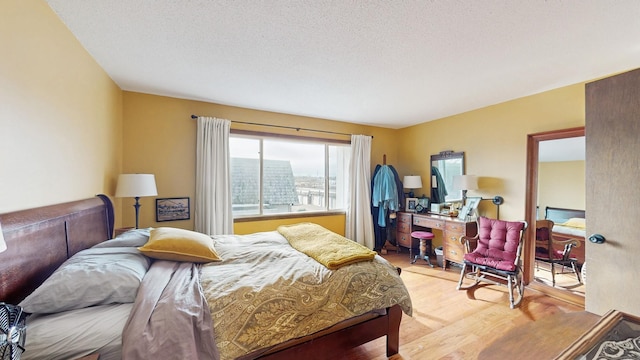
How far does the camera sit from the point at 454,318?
7.94ft

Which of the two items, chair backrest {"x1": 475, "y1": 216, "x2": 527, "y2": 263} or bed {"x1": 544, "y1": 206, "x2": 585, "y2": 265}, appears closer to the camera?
chair backrest {"x1": 475, "y1": 216, "x2": 527, "y2": 263}

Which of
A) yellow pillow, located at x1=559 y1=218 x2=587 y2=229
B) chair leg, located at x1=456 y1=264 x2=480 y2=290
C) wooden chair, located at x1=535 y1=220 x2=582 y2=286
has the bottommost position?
chair leg, located at x1=456 y1=264 x2=480 y2=290

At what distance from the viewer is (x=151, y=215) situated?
3.19 m

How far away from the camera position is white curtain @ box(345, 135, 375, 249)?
14.8 feet

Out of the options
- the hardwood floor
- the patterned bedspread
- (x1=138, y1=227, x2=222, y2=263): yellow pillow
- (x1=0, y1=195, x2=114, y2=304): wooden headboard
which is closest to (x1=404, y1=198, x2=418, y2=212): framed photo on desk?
the hardwood floor

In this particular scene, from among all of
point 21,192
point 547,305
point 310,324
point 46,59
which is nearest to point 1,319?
point 21,192

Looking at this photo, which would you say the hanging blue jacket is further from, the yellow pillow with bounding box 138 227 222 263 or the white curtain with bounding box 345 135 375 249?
the yellow pillow with bounding box 138 227 222 263

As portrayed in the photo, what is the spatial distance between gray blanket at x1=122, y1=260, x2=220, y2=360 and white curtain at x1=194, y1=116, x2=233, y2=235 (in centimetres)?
189

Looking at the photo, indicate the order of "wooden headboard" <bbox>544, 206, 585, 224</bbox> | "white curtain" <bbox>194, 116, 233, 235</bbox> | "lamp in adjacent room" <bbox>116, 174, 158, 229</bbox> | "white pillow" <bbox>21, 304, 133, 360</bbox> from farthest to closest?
"white curtain" <bbox>194, 116, 233, 235</bbox>
"wooden headboard" <bbox>544, 206, 585, 224</bbox>
"lamp in adjacent room" <bbox>116, 174, 158, 229</bbox>
"white pillow" <bbox>21, 304, 133, 360</bbox>

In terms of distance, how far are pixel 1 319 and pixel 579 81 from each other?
4.58 metres

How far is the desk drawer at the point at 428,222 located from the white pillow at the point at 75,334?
3.77 m

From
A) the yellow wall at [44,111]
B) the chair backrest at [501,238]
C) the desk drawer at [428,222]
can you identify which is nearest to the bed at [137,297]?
the yellow wall at [44,111]

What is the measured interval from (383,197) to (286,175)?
5.86 ft

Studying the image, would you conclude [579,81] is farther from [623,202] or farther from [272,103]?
[272,103]
